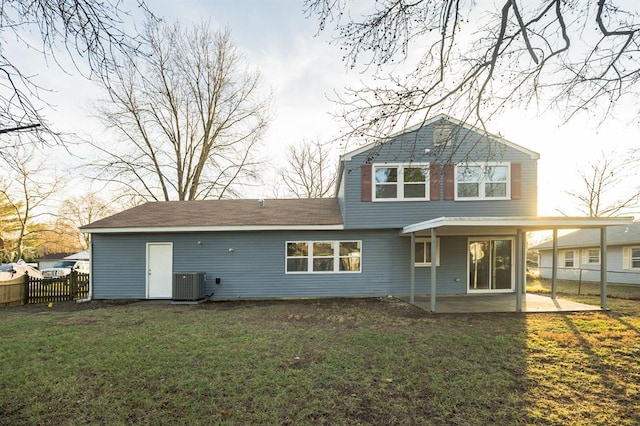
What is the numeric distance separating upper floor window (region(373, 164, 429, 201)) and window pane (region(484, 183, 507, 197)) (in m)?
2.03

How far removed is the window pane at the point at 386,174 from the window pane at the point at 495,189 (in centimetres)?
307

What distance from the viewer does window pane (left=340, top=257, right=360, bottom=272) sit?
1260 centimetres

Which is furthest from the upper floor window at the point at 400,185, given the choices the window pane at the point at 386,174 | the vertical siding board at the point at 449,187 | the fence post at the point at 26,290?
the fence post at the point at 26,290

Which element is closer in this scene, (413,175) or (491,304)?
(491,304)

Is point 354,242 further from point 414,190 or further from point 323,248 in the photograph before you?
point 414,190

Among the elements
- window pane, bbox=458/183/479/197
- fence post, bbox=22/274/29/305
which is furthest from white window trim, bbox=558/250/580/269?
fence post, bbox=22/274/29/305

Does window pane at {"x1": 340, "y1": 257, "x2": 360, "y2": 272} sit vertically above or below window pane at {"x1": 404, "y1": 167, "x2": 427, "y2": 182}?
below

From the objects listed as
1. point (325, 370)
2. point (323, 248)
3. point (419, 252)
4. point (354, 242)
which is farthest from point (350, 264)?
point (325, 370)

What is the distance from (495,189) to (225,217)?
943 centimetres

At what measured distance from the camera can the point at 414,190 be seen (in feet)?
40.6

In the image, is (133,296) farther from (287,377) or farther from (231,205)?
(287,377)

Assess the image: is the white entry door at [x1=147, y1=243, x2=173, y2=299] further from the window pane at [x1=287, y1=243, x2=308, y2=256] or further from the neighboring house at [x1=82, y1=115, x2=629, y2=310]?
the window pane at [x1=287, y1=243, x2=308, y2=256]

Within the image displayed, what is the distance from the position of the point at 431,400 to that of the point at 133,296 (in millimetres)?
11584

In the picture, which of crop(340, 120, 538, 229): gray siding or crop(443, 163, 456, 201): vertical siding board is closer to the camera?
crop(340, 120, 538, 229): gray siding
